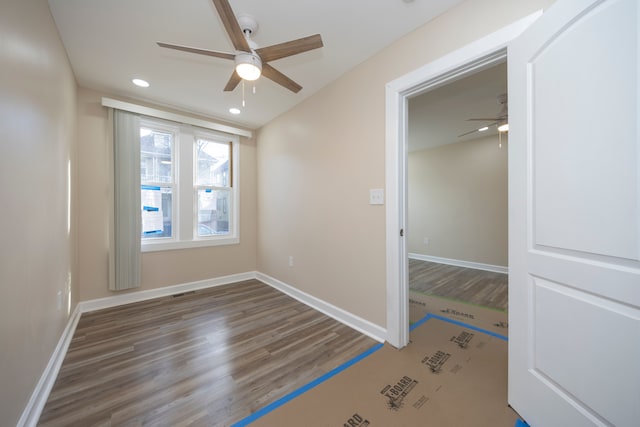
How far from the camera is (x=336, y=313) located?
8.27 ft

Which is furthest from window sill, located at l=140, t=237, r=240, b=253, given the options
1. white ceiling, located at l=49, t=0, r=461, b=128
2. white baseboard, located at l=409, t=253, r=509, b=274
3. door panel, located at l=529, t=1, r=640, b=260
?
white baseboard, located at l=409, t=253, r=509, b=274

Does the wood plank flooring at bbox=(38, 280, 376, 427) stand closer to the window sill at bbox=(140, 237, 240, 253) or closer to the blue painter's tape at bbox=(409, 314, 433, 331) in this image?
the blue painter's tape at bbox=(409, 314, 433, 331)

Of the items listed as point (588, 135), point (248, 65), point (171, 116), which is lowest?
point (588, 135)

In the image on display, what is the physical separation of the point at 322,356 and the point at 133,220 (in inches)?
109

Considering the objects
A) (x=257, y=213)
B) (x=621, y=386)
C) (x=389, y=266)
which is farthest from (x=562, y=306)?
(x=257, y=213)

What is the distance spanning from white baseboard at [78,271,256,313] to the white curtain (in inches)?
6.8

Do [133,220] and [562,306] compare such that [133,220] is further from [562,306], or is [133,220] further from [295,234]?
[562,306]

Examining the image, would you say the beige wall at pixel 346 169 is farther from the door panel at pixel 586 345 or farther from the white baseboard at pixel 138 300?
the door panel at pixel 586 345

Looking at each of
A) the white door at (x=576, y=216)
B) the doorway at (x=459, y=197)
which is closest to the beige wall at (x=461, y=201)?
the doorway at (x=459, y=197)

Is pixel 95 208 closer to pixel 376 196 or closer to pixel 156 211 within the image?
pixel 156 211

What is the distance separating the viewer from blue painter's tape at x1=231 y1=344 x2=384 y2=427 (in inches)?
51.6

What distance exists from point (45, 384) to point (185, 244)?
1.99m

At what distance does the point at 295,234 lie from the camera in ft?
10.5

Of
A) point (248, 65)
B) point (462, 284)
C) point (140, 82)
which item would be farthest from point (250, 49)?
point (462, 284)
